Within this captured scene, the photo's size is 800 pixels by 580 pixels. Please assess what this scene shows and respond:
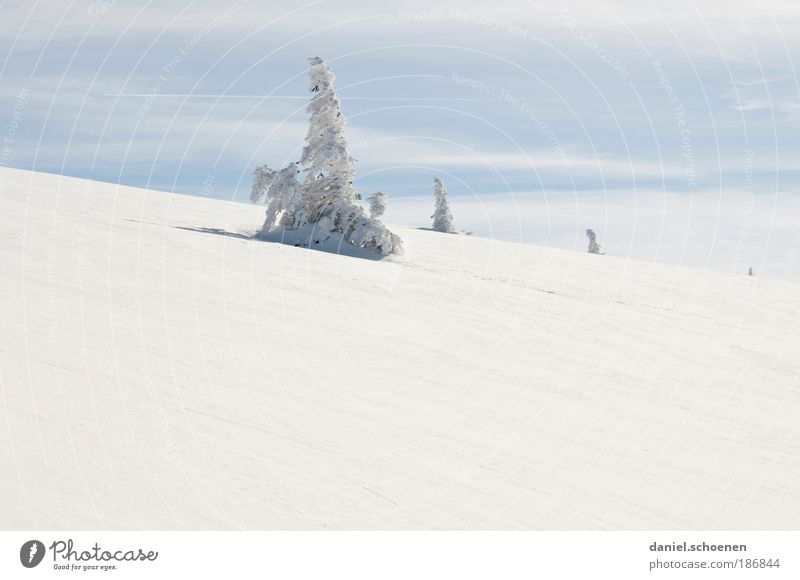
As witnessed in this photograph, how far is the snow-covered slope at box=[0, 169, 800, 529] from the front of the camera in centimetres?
861

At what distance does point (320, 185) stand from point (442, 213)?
22.9 m

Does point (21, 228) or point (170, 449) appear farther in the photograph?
point (21, 228)

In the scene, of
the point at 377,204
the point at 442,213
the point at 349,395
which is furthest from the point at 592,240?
the point at 349,395

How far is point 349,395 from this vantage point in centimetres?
1229

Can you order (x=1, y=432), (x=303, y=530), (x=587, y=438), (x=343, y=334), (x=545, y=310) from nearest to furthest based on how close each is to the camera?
(x=303, y=530), (x=1, y=432), (x=587, y=438), (x=343, y=334), (x=545, y=310)

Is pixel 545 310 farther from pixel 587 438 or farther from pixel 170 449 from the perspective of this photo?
pixel 170 449

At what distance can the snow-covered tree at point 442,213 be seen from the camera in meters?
50.5

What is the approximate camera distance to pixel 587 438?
1211 centimetres

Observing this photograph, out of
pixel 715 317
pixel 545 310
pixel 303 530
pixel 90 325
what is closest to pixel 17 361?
pixel 90 325

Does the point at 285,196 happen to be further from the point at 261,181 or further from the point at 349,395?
the point at 349,395

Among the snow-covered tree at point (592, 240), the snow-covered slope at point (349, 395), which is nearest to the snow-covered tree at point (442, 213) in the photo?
the snow-covered tree at point (592, 240)

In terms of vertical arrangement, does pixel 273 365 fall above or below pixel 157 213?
below

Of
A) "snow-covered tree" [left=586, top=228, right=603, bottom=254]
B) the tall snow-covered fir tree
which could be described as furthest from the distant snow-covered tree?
"snow-covered tree" [left=586, top=228, right=603, bottom=254]

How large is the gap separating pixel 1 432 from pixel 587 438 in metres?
7.30
